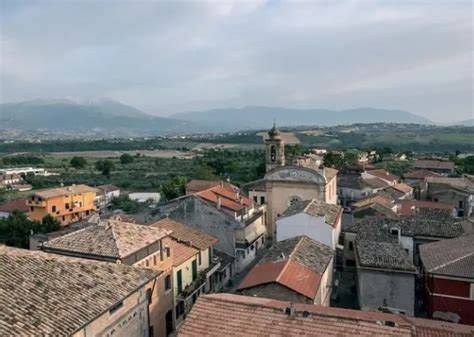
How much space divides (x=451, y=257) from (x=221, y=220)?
53.3 ft

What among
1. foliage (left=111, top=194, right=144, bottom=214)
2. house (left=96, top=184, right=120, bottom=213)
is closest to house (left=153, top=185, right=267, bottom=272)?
foliage (left=111, top=194, right=144, bottom=214)

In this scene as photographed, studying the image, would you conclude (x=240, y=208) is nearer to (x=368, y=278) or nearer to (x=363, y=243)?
(x=363, y=243)

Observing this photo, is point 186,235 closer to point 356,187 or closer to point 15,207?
point 356,187

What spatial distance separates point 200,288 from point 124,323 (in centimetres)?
912

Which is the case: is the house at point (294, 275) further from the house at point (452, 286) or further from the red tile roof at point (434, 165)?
the red tile roof at point (434, 165)

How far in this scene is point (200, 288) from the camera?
84.2 ft

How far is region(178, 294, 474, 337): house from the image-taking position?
1422 cm

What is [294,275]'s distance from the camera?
20.6 metres

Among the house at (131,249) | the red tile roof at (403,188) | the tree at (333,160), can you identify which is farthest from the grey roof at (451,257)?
the tree at (333,160)

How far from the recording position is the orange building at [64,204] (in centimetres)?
5869

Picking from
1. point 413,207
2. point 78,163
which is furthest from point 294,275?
point 78,163

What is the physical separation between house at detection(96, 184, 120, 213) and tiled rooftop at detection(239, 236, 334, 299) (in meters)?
45.8

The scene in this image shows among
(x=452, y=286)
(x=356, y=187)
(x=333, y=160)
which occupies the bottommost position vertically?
(x=356, y=187)

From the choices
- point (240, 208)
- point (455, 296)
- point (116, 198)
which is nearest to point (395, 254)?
point (455, 296)
